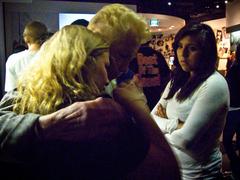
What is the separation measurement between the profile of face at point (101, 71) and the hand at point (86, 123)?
94 millimetres

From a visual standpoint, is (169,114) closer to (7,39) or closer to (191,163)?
(191,163)

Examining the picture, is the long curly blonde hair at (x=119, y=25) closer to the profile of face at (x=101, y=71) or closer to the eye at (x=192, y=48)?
the eye at (x=192, y=48)

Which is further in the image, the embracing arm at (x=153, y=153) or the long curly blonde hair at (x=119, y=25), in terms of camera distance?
the long curly blonde hair at (x=119, y=25)

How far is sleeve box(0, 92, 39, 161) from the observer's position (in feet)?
2.40

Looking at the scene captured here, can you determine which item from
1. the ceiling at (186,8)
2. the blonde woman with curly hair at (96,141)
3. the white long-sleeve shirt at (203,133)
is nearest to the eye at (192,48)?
the white long-sleeve shirt at (203,133)

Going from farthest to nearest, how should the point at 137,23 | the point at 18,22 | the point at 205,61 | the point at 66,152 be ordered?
the point at 18,22 < the point at 205,61 < the point at 137,23 < the point at 66,152

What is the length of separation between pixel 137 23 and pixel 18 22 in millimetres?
5608

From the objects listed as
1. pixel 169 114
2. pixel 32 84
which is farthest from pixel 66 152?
pixel 169 114

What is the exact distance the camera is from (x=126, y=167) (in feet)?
2.48

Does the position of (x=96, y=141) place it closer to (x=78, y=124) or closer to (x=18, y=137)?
(x=78, y=124)

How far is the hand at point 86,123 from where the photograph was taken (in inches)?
29.1

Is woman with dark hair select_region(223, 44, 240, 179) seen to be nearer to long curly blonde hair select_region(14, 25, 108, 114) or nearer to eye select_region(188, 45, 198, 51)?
eye select_region(188, 45, 198, 51)

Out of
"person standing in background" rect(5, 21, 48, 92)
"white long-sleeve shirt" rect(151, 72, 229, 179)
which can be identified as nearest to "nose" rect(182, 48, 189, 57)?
"white long-sleeve shirt" rect(151, 72, 229, 179)

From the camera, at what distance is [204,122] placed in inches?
63.8
